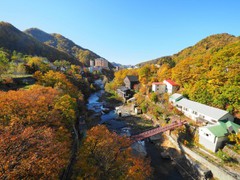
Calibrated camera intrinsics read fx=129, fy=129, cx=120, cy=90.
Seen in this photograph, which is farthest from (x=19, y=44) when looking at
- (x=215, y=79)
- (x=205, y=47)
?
(x=205, y=47)

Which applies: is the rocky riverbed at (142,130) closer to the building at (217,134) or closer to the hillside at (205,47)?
the building at (217,134)

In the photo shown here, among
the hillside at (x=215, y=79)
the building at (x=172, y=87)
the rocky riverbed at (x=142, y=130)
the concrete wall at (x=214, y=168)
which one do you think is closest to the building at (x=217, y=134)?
the concrete wall at (x=214, y=168)

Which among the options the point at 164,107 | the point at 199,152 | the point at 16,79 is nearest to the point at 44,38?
the point at 16,79

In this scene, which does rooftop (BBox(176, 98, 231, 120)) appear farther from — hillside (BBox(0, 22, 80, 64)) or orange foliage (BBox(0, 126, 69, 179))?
hillside (BBox(0, 22, 80, 64))

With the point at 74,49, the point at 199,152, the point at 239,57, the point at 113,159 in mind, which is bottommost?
the point at 199,152

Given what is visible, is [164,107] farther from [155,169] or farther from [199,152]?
[155,169]

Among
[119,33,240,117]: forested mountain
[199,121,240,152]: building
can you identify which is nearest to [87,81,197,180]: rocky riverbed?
[199,121,240,152]: building

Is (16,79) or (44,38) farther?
(44,38)
